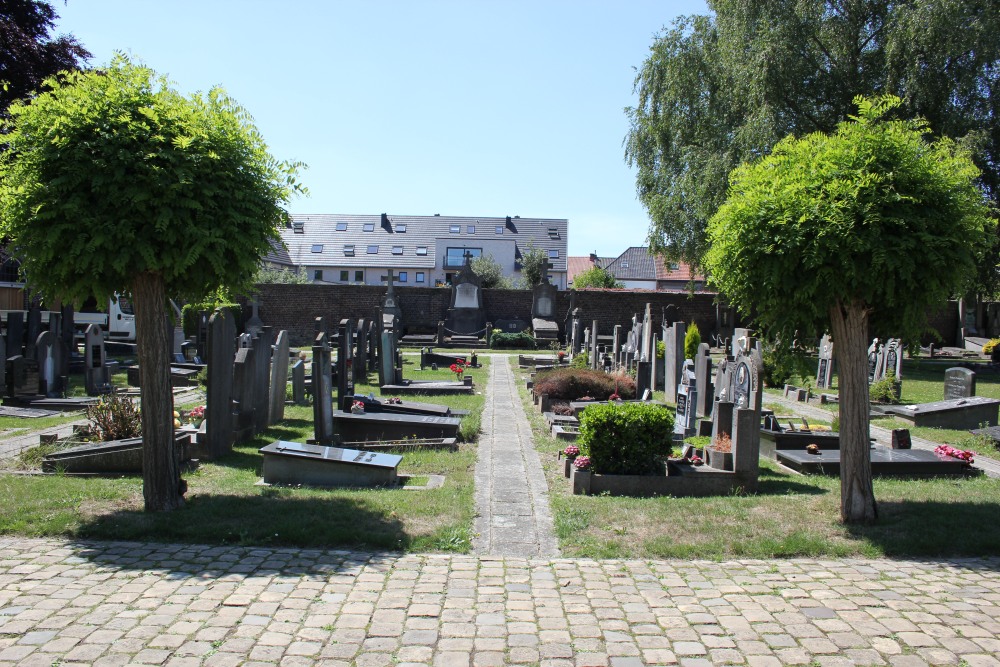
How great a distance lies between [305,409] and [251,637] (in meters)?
9.52

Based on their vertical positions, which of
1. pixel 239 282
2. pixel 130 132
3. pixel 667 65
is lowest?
pixel 239 282

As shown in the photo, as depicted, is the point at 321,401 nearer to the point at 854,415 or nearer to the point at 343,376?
the point at 343,376

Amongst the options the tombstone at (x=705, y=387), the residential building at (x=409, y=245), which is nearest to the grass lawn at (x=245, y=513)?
the tombstone at (x=705, y=387)

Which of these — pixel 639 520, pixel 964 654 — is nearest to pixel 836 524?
pixel 639 520

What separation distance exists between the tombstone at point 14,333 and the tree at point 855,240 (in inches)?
615

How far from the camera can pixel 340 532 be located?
5715 millimetres

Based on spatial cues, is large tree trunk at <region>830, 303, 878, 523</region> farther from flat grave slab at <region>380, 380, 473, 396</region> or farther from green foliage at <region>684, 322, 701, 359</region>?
green foliage at <region>684, 322, 701, 359</region>

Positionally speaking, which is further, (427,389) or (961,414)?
(427,389)

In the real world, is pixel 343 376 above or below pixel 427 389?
above

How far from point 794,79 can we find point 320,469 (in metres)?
20.1

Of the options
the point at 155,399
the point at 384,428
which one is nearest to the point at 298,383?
the point at 384,428

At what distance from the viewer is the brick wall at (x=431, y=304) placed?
36.6m

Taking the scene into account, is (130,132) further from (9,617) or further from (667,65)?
(667,65)

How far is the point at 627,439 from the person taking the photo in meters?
7.46
